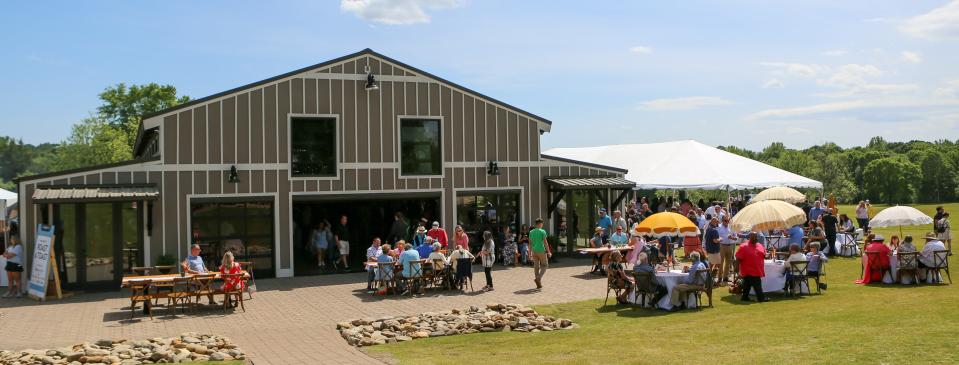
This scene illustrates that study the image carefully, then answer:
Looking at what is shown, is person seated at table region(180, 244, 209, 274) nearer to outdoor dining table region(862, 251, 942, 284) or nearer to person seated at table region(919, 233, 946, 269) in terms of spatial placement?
outdoor dining table region(862, 251, 942, 284)

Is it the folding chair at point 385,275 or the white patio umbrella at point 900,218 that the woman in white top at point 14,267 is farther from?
the white patio umbrella at point 900,218

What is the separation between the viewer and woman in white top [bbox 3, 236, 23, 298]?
55.4 ft

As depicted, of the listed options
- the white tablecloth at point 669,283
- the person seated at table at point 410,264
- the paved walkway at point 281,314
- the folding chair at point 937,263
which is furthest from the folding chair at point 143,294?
the folding chair at point 937,263

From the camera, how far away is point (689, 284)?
14.0 metres

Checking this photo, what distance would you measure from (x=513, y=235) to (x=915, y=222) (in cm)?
968

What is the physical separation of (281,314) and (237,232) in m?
5.25

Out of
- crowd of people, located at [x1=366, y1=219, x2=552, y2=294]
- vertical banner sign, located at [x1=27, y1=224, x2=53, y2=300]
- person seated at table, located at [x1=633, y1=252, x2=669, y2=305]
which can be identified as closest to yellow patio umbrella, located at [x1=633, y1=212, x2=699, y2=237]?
crowd of people, located at [x1=366, y1=219, x2=552, y2=294]

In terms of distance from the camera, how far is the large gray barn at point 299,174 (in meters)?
17.5

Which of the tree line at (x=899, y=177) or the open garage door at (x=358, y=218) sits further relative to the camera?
the tree line at (x=899, y=177)

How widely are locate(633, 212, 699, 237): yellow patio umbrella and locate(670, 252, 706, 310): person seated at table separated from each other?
90.4 inches

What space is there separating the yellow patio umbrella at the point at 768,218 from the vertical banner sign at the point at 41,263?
14.0 metres

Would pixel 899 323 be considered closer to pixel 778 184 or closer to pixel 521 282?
pixel 521 282

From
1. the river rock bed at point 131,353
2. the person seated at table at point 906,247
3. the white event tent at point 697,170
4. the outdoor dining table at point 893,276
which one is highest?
the white event tent at point 697,170

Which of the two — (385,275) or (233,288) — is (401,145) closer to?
(385,275)
